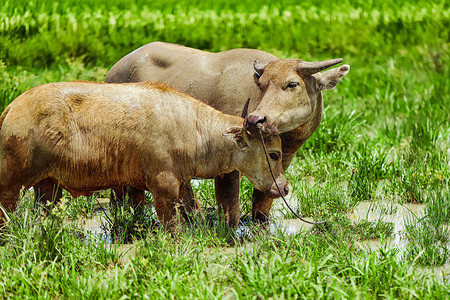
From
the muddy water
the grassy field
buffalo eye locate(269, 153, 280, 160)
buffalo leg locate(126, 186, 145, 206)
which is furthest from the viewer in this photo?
buffalo leg locate(126, 186, 145, 206)

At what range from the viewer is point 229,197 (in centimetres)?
665

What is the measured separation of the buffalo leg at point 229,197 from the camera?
6652mm

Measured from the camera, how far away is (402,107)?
12.0 metres

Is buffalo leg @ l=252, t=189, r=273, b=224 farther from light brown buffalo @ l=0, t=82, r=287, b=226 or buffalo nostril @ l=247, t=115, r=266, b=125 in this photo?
buffalo nostril @ l=247, t=115, r=266, b=125

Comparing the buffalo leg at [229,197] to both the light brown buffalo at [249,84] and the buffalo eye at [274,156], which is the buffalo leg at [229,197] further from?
the buffalo eye at [274,156]

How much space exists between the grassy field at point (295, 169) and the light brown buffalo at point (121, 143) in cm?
39

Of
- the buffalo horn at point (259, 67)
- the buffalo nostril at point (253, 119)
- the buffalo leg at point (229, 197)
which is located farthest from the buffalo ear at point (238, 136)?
the buffalo horn at point (259, 67)

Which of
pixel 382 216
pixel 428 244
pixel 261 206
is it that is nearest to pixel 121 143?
pixel 261 206

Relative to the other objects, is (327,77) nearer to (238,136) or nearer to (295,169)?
(238,136)

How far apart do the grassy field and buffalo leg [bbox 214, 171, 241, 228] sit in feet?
0.84

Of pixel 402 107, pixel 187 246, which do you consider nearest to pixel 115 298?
pixel 187 246

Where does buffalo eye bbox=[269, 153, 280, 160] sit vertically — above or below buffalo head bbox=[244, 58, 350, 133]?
below

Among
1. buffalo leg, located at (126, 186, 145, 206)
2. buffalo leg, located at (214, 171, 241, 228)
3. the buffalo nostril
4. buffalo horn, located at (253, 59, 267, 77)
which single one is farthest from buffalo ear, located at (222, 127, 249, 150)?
buffalo leg, located at (126, 186, 145, 206)

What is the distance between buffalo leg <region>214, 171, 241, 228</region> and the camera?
6652 mm
